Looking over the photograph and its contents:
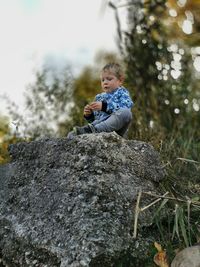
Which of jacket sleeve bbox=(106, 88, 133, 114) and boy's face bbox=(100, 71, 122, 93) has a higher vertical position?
boy's face bbox=(100, 71, 122, 93)

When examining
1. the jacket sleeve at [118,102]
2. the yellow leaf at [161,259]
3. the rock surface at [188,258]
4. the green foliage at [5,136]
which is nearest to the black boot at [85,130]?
the jacket sleeve at [118,102]

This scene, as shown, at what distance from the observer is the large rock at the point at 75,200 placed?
11.8ft

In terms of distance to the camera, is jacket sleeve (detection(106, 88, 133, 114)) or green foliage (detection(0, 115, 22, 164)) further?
green foliage (detection(0, 115, 22, 164))

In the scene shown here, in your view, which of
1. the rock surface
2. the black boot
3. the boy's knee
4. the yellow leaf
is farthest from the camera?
the black boot

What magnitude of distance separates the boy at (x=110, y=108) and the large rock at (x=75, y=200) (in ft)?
0.67

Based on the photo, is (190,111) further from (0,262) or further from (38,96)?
(0,262)

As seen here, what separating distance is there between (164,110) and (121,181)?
3547 mm

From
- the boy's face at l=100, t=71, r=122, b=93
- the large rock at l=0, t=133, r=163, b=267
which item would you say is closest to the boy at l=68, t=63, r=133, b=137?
the boy's face at l=100, t=71, r=122, b=93

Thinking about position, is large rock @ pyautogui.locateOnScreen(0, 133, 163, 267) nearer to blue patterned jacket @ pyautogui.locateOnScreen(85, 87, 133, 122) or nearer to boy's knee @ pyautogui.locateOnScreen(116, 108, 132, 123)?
boy's knee @ pyautogui.locateOnScreen(116, 108, 132, 123)

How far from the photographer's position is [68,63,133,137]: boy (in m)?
4.27

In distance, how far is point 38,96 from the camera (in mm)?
7227

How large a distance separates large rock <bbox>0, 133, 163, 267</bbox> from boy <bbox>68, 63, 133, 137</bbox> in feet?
0.67

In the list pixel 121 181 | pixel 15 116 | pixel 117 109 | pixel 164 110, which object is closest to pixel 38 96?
pixel 15 116

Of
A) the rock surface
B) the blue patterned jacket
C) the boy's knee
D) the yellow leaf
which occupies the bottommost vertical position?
the yellow leaf
